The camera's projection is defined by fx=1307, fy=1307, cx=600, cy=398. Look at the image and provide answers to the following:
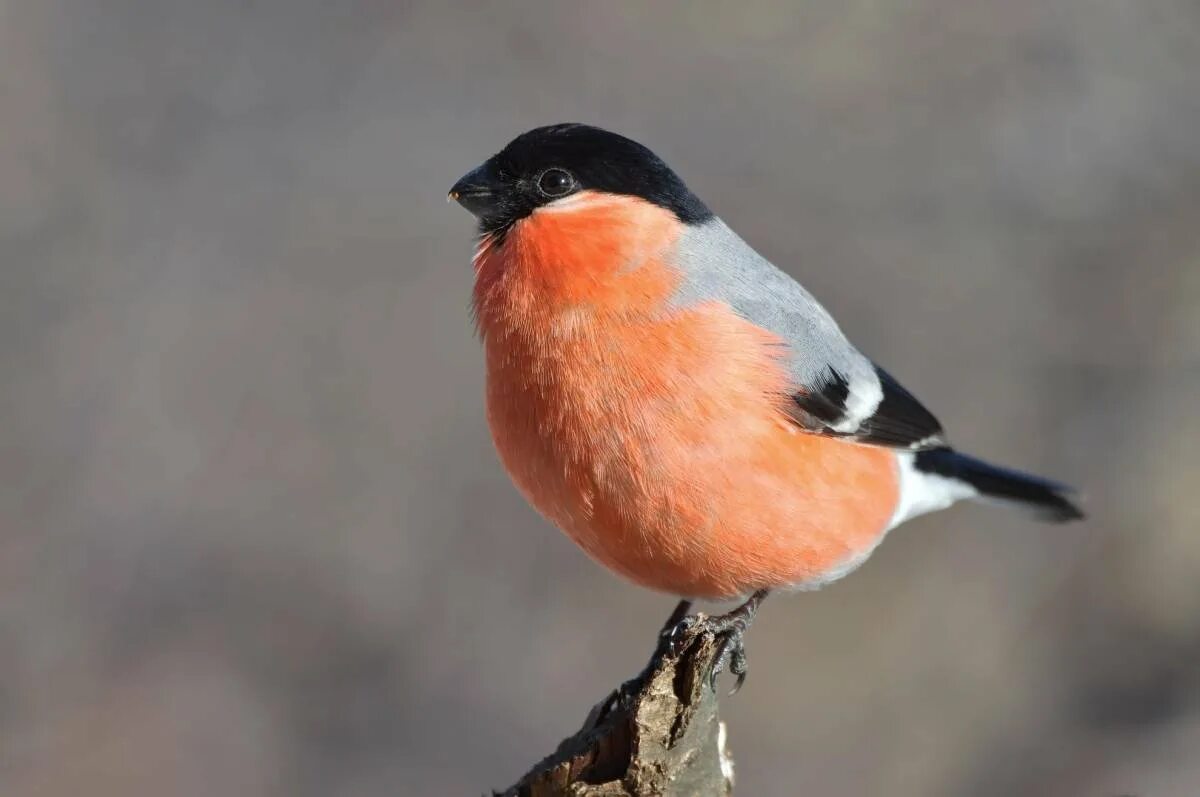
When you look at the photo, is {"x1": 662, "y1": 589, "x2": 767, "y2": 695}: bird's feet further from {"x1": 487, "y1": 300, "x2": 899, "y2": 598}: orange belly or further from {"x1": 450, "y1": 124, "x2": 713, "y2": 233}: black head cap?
{"x1": 450, "y1": 124, "x2": 713, "y2": 233}: black head cap

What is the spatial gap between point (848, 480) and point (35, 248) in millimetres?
5333

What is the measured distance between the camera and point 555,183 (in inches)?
153

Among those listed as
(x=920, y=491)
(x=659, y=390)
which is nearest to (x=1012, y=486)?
(x=920, y=491)

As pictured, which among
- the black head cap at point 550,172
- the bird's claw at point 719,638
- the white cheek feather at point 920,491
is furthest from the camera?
the white cheek feather at point 920,491

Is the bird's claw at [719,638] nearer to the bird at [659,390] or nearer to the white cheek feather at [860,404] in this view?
the bird at [659,390]

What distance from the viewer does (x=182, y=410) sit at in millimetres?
7312

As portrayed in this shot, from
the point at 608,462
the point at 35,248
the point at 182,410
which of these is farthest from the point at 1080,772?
the point at 35,248

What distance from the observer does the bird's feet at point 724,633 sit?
349cm

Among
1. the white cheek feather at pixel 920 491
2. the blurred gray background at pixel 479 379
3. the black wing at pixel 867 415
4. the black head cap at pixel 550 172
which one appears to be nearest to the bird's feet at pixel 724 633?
the black wing at pixel 867 415

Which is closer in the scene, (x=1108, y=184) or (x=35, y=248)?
(x=35, y=248)

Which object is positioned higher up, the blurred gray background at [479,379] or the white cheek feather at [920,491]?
the blurred gray background at [479,379]

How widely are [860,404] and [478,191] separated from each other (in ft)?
4.55

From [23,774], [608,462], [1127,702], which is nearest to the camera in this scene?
[608,462]

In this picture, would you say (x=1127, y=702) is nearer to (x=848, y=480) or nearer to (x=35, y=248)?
(x=848, y=480)
